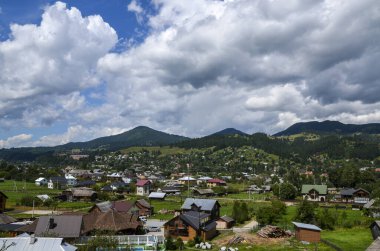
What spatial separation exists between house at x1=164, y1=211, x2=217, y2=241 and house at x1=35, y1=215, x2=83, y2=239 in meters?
11.7

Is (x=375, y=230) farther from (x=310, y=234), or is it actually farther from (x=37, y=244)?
Answer: (x=37, y=244)

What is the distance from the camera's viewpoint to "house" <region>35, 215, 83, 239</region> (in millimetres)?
46688

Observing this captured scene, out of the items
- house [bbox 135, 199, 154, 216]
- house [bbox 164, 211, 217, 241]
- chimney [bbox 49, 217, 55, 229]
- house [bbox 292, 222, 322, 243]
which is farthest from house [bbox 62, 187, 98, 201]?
house [bbox 292, 222, 322, 243]

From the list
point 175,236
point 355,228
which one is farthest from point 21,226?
point 355,228

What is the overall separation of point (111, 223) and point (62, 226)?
660 centimetres

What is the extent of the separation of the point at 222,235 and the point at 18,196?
2662 inches

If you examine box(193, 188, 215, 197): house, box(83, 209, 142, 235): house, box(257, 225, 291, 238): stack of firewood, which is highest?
box(83, 209, 142, 235): house

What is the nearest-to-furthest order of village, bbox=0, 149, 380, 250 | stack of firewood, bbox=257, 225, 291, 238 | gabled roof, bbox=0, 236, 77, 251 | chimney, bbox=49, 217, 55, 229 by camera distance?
gabled roof, bbox=0, 236, 77, 251 < village, bbox=0, 149, 380, 250 < chimney, bbox=49, 217, 55, 229 < stack of firewood, bbox=257, 225, 291, 238

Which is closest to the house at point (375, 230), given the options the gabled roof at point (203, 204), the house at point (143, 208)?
the gabled roof at point (203, 204)

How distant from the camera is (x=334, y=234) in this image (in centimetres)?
5400

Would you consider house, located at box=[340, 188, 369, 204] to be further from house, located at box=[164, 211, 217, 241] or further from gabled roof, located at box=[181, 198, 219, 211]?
house, located at box=[164, 211, 217, 241]

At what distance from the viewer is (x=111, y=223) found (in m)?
51.8

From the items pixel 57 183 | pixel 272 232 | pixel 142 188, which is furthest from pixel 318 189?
pixel 57 183

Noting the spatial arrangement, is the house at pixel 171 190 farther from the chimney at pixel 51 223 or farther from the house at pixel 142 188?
the chimney at pixel 51 223
